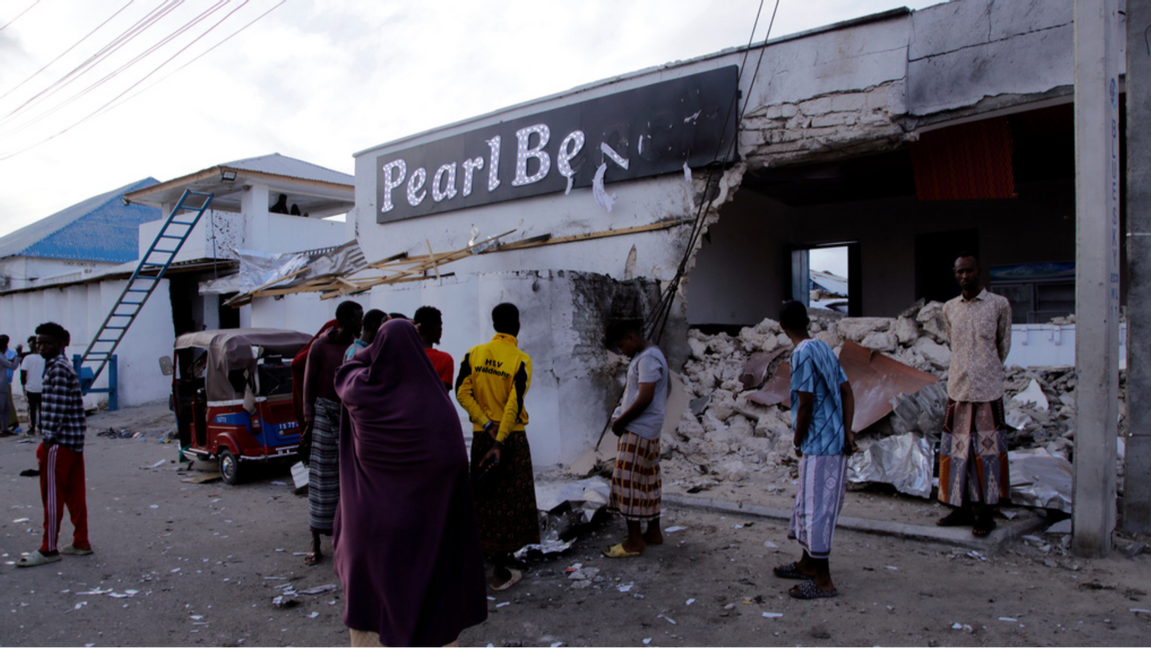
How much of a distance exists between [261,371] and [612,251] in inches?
179

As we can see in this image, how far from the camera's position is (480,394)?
13.4 feet

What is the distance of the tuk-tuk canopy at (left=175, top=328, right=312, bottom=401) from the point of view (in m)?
7.25

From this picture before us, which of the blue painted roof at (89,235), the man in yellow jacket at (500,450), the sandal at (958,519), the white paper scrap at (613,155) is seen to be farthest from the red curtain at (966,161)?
the blue painted roof at (89,235)

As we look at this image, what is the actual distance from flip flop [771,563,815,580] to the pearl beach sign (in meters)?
5.42

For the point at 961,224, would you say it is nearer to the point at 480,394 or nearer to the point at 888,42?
Answer: the point at 888,42

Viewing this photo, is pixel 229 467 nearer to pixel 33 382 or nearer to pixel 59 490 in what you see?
pixel 59 490

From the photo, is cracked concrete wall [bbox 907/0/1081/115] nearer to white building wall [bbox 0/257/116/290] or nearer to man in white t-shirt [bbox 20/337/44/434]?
man in white t-shirt [bbox 20/337/44/434]

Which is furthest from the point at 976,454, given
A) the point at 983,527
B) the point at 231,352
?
the point at 231,352

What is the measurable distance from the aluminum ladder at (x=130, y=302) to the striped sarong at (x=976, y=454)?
13894 millimetres

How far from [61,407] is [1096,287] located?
266 inches

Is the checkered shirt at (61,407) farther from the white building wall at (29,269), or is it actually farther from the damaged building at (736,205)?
the white building wall at (29,269)

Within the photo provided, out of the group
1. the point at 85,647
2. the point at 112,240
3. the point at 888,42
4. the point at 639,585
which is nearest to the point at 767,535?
the point at 639,585

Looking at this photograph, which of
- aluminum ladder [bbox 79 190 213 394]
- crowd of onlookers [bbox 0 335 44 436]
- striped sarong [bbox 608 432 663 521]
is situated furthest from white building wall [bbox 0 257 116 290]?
striped sarong [bbox 608 432 663 521]

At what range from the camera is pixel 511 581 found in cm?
400
